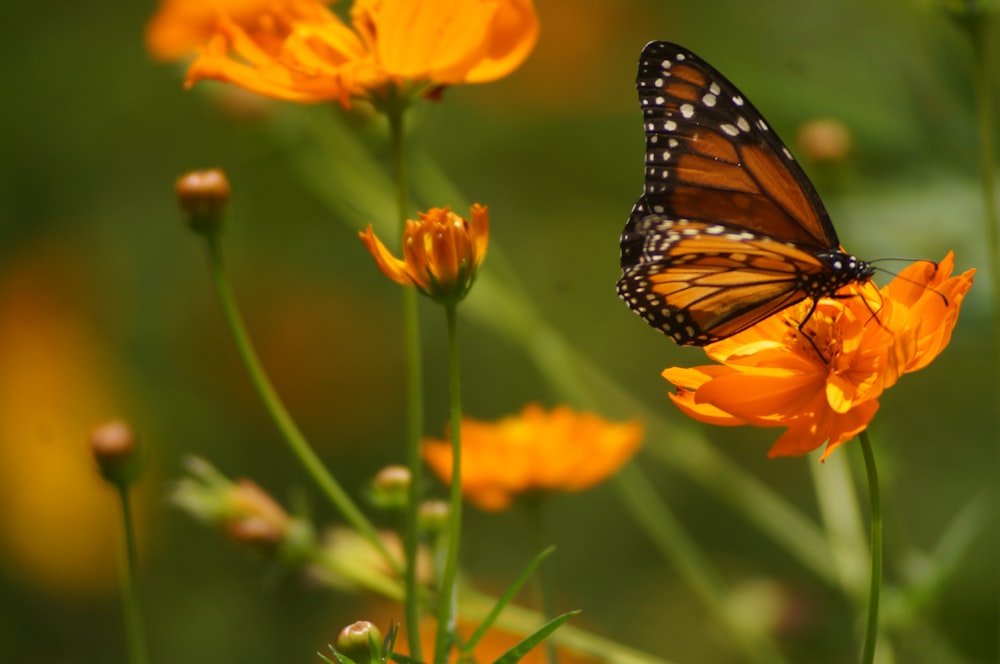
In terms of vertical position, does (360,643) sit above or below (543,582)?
above

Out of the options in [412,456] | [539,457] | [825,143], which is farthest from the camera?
[825,143]

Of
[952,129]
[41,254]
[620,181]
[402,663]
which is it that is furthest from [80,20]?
[402,663]

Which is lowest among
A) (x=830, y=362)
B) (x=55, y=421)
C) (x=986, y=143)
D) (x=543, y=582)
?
(x=55, y=421)

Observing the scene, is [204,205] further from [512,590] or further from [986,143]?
[986,143]

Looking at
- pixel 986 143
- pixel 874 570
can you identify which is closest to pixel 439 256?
pixel 874 570

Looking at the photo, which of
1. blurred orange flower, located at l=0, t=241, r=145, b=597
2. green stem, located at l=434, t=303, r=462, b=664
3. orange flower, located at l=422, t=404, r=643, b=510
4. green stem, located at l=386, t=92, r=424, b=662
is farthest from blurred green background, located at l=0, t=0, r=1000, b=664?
green stem, located at l=434, t=303, r=462, b=664

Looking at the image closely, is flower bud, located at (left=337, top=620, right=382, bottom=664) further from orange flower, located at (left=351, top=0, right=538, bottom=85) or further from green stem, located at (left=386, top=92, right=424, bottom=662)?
orange flower, located at (left=351, top=0, right=538, bottom=85)
